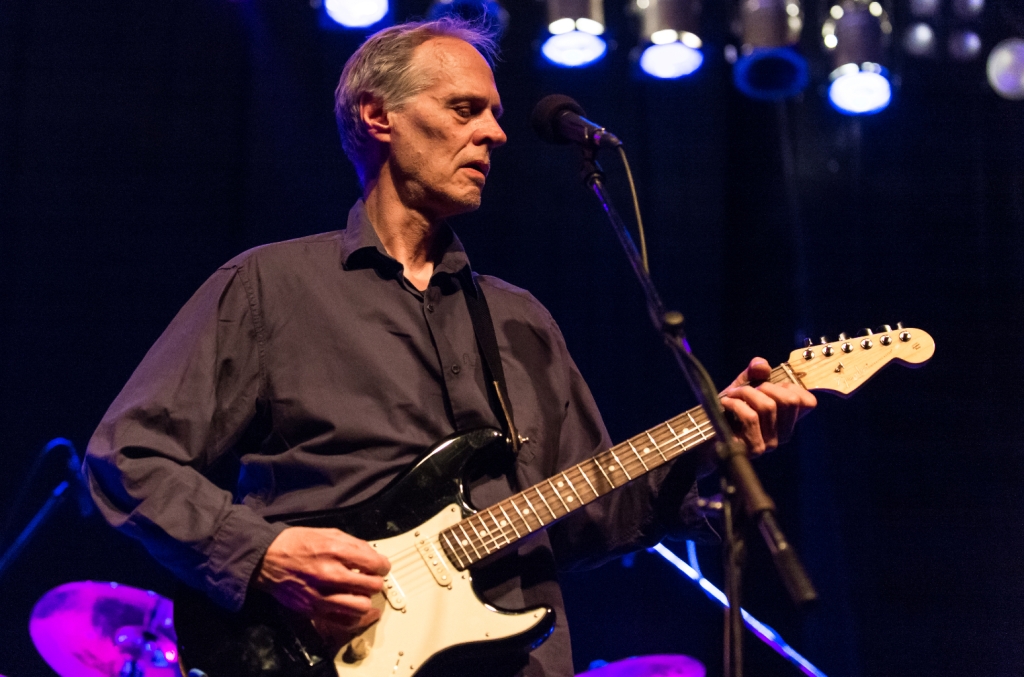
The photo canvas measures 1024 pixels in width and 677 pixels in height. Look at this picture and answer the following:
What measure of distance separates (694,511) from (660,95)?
3.00m

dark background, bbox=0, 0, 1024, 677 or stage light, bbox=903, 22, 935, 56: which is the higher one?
stage light, bbox=903, 22, 935, 56

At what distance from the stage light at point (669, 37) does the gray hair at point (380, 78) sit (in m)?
1.86

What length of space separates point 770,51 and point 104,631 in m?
4.01

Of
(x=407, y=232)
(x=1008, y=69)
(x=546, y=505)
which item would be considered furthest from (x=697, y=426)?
(x=1008, y=69)

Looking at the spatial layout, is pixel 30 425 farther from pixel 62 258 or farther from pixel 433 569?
pixel 433 569

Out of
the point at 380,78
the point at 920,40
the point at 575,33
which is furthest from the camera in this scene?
the point at 920,40

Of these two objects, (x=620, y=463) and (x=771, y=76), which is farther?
(x=771, y=76)

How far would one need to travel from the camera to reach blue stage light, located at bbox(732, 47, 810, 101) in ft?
15.7

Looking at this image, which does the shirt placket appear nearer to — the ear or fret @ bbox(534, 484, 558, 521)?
fret @ bbox(534, 484, 558, 521)

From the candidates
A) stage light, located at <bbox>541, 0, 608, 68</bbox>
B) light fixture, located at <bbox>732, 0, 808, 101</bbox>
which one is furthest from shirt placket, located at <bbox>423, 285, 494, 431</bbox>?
light fixture, located at <bbox>732, 0, 808, 101</bbox>

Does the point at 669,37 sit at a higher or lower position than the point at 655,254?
higher

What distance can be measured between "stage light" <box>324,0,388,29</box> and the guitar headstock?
2.91 m

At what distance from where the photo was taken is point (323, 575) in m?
1.94

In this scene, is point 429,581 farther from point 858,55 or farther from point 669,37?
point 858,55
